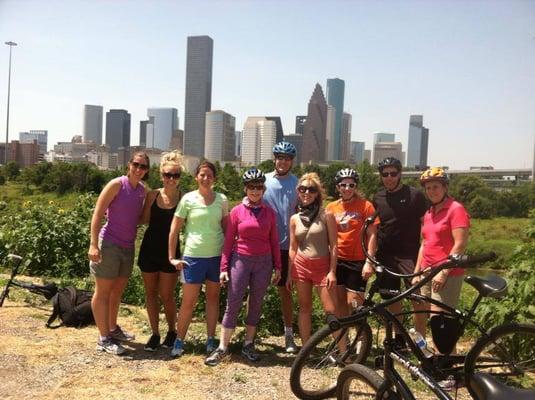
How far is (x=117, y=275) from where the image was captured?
4781 millimetres

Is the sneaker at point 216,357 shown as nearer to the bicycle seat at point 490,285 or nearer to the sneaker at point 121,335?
the sneaker at point 121,335

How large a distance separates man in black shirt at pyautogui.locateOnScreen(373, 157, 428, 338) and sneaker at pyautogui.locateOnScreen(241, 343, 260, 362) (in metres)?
1.50

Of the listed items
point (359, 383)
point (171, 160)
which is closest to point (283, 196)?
point (171, 160)

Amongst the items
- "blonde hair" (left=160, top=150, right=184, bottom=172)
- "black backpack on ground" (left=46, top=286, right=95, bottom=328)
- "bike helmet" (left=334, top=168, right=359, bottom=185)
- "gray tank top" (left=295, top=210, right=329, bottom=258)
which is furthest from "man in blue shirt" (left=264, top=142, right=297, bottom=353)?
"black backpack on ground" (left=46, top=286, right=95, bottom=328)

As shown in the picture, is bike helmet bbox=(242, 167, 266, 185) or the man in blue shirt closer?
bike helmet bbox=(242, 167, 266, 185)

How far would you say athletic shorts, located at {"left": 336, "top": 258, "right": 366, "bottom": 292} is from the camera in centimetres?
458

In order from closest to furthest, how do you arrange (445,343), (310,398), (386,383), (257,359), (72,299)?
(386,383) < (445,343) < (310,398) < (257,359) < (72,299)

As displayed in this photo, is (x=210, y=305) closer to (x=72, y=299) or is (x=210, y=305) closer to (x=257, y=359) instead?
(x=257, y=359)

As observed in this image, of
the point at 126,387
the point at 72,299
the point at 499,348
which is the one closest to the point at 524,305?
the point at 499,348

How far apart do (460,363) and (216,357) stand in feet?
7.27

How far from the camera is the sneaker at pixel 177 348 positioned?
4.73 meters

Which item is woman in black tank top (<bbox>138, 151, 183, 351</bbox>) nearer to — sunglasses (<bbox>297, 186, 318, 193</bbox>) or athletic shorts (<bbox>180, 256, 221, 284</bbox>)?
athletic shorts (<bbox>180, 256, 221, 284</bbox>)

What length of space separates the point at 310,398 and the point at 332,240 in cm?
133

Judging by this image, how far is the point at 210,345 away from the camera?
15.9 ft
